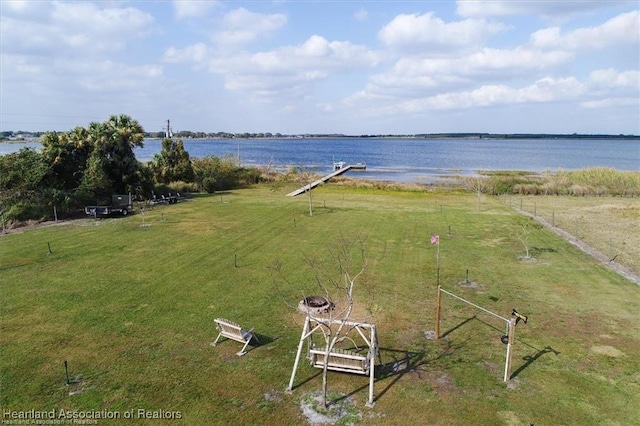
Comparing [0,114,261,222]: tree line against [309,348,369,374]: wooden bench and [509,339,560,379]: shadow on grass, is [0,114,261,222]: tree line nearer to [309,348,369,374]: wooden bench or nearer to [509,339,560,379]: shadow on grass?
[309,348,369,374]: wooden bench

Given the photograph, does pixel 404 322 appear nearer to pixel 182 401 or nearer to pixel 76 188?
pixel 182 401

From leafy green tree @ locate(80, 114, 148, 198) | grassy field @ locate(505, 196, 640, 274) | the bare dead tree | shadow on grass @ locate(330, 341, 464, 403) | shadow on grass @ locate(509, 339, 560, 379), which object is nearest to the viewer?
shadow on grass @ locate(330, 341, 464, 403)

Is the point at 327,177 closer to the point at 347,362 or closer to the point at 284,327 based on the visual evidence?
the point at 284,327

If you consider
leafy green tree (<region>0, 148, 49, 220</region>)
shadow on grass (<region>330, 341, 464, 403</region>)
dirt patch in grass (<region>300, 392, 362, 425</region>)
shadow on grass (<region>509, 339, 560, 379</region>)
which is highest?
leafy green tree (<region>0, 148, 49, 220</region>)

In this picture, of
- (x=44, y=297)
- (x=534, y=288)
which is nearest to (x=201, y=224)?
(x=44, y=297)

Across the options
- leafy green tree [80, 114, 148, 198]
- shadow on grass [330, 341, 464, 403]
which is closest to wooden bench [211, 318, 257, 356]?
shadow on grass [330, 341, 464, 403]

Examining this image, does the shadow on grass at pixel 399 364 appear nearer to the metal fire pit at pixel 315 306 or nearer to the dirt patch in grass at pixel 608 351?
the metal fire pit at pixel 315 306
